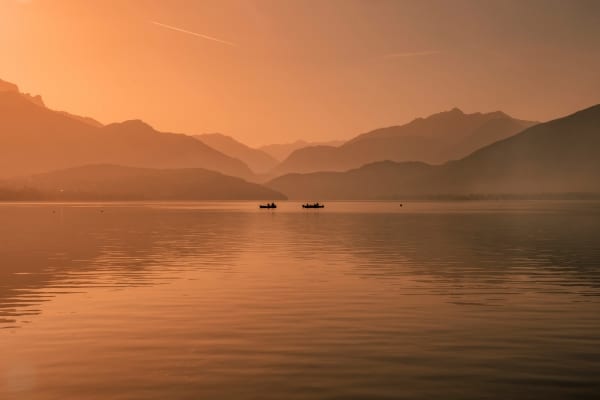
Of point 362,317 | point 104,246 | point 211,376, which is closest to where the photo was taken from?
point 211,376

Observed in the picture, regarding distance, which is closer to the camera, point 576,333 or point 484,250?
point 576,333

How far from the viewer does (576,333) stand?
31734mm

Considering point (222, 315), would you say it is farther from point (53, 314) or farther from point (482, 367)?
point (482, 367)

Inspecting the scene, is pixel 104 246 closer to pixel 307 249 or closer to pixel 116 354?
pixel 307 249

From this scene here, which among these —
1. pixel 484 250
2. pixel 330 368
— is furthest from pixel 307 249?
pixel 330 368

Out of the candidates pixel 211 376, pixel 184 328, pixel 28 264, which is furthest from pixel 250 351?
pixel 28 264

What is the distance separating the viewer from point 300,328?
33031 mm

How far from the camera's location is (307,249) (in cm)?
8431

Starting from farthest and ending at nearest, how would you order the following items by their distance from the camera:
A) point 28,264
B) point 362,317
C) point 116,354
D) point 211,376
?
1. point 28,264
2. point 362,317
3. point 116,354
4. point 211,376

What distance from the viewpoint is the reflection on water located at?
23094 millimetres

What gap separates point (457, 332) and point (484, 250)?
168 ft

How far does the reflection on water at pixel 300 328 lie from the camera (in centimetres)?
2309

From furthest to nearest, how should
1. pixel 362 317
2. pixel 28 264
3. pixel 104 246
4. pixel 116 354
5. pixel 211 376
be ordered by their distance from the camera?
pixel 104 246 < pixel 28 264 < pixel 362 317 < pixel 116 354 < pixel 211 376

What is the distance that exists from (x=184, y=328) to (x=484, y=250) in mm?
54948
